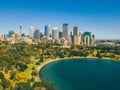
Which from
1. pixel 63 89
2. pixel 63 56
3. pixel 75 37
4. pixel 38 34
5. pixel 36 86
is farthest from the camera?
pixel 38 34

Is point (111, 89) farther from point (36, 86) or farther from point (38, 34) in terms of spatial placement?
point (38, 34)

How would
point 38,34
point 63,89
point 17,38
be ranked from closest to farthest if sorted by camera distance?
point 63,89, point 17,38, point 38,34

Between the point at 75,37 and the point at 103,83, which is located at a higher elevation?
the point at 75,37

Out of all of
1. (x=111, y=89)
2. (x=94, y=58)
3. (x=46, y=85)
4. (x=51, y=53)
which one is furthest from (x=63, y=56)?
(x=46, y=85)

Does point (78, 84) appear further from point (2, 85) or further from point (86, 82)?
point (2, 85)

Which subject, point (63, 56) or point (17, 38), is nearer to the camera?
point (63, 56)

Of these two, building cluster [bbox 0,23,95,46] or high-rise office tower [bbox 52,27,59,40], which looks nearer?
building cluster [bbox 0,23,95,46]

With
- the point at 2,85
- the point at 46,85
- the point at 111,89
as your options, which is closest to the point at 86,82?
the point at 111,89

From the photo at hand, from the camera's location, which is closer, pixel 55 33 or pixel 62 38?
pixel 62 38

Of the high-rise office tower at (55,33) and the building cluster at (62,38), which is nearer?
the building cluster at (62,38)
